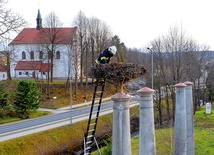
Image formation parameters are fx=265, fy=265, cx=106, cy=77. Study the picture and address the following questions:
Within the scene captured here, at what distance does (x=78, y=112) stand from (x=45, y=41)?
16.5m

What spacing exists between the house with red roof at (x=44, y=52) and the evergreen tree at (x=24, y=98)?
42.9ft

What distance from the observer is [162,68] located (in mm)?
26094

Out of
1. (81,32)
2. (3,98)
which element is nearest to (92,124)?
(3,98)

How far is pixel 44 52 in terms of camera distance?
43.1 m

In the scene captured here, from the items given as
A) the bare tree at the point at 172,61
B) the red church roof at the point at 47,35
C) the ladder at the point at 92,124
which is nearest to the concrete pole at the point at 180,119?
the ladder at the point at 92,124

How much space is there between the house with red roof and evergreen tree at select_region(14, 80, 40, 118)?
13075 mm

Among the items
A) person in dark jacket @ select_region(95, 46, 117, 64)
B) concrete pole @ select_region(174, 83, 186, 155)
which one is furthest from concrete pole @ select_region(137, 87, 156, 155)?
concrete pole @ select_region(174, 83, 186, 155)

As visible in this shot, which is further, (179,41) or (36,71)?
(36,71)

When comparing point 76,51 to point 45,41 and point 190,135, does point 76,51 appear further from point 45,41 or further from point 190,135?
point 190,135

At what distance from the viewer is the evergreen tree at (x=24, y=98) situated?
89.7 ft

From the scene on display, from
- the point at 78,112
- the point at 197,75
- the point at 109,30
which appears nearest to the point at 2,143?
the point at 78,112

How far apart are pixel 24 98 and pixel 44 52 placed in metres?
16.9

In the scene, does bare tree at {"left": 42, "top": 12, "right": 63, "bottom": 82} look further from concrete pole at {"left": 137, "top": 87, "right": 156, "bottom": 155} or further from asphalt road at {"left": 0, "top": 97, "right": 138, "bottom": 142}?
concrete pole at {"left": 137, "top": 87, "right": 156, "bottom": 155}

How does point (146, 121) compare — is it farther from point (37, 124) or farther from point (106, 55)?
point (37, 124)
